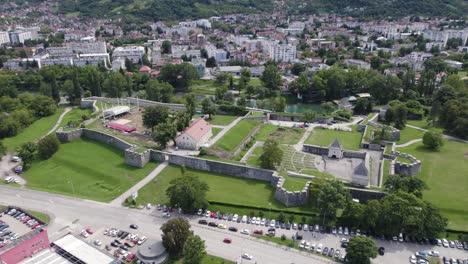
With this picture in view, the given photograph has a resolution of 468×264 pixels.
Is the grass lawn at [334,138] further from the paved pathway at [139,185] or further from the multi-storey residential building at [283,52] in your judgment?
the multi-storey residential building at [283,52]

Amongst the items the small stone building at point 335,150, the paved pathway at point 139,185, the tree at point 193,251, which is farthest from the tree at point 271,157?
the tree at point 193,251

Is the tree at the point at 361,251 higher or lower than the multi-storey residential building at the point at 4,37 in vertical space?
lower

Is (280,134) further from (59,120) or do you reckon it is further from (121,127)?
(59,120)

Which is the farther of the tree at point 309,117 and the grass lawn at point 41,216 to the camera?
the tree at point 309,117

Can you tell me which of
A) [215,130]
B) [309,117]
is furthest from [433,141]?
[215,130]

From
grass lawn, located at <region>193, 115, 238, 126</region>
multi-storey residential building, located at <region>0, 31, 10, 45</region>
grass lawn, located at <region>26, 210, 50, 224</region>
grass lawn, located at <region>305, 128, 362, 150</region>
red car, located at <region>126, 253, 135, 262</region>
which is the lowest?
red car, located at <region>126, 253, 135, 262</region>

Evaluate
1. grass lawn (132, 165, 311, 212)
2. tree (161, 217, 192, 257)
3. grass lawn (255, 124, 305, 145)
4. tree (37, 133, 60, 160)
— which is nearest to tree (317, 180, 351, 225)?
grass lawn (132, 165, 311, 212)

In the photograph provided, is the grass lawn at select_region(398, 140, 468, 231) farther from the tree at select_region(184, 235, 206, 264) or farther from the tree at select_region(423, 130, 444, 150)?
the tree at select_region(184, 235, 206, 264)

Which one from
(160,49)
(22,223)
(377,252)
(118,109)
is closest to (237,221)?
(377,252)
